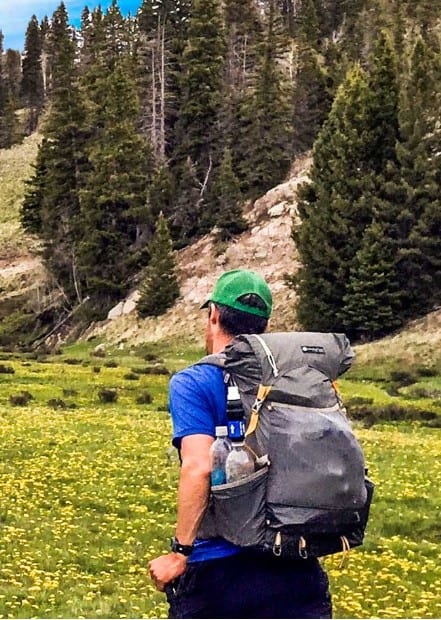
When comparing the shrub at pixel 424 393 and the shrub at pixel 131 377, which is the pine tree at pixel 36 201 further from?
the shrub at pixel 424 393

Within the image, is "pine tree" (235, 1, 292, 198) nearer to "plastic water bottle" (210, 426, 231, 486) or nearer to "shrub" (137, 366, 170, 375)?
"shrub" (137, 366, 170, 375)

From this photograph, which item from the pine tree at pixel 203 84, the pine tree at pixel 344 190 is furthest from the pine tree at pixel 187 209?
the pine tree at pixel 344 190

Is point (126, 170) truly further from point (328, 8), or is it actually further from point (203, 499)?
point (203, 499)

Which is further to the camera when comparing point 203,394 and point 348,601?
point 348,601

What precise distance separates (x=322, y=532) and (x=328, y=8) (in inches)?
4866

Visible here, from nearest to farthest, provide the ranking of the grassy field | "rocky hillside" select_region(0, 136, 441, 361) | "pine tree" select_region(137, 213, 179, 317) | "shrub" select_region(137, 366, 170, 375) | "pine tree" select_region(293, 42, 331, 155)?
the grassy field, "shrub" select_region(137, 366, 170, 375), "rocky hillside" select_region(0, 136, 441, 361), "pine tree" select_region(137, 213, 179, 317), "pine tree" select_region(293, 42, 331, 155)

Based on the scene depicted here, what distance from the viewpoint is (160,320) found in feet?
243

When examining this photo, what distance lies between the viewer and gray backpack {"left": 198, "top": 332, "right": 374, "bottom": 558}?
16.7ft

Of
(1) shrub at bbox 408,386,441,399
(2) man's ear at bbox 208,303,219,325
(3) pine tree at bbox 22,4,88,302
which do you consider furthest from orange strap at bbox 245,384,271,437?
(3) pine tree at bbox 22,4,88,302

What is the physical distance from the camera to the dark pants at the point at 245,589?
5207mm

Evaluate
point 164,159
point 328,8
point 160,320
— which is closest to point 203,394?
point 160,320

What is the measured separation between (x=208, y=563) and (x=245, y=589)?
245mm

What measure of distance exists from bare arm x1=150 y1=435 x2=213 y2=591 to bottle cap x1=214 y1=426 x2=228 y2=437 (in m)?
0.05

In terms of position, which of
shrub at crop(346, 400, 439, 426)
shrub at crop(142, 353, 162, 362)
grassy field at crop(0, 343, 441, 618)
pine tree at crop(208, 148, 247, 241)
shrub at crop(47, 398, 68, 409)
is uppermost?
pine tree at crop(208, 148, 247, 241)
